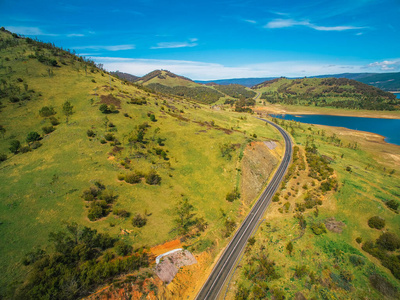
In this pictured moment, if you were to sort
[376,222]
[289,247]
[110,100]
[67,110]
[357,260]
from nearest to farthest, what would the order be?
[357,260]
[289,247]
[376,222]
[67,110]
[110,100]

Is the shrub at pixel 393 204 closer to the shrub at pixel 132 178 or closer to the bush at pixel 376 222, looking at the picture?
the bush at pixel 376 222

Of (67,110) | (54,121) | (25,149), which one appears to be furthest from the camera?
(67,110)

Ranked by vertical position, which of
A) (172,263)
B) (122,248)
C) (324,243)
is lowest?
(324,243)

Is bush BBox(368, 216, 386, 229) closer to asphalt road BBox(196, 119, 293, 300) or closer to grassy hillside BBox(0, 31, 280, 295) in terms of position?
asphalt road BBox(196, 119, 293, 300)

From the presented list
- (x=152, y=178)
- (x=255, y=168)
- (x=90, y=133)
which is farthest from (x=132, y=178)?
(x=255, y=168)

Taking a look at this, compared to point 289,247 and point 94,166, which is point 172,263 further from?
point 94,166

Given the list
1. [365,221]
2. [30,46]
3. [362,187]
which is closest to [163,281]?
[365,221]

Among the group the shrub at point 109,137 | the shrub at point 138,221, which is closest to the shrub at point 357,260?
the shrub at point 138,221

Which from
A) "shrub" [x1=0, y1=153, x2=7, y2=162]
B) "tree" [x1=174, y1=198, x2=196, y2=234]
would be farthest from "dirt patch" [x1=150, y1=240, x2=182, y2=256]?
"shrub" [x1=0, y1=153, x2=7, y2=162]
